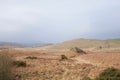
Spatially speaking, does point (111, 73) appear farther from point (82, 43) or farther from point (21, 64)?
point (82, 43)

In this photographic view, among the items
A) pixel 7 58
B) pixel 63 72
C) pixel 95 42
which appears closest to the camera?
pixel 7 58

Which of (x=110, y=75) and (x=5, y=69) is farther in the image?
(x=5, y=69)

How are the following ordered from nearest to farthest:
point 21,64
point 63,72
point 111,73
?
point 111,73
point 63,72
point 21,64

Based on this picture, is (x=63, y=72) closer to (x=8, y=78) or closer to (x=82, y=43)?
(x=8, y=78)

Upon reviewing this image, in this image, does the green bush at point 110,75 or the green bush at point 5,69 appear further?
the green bush at point 5,69

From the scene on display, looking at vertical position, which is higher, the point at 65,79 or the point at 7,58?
the point at 7,58

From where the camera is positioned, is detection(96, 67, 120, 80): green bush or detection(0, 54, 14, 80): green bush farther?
detection(0, 54, 14, 80): green bush

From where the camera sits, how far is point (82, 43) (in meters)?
155

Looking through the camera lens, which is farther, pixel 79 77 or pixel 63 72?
pixel 63 72

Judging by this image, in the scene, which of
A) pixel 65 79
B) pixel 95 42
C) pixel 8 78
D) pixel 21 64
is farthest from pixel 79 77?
pixel 95 42

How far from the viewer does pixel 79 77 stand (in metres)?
24.7

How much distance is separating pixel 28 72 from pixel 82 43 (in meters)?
127

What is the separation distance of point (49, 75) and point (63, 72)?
1658 millimetres

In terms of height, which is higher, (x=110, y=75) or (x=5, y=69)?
(x=5, y=69)
